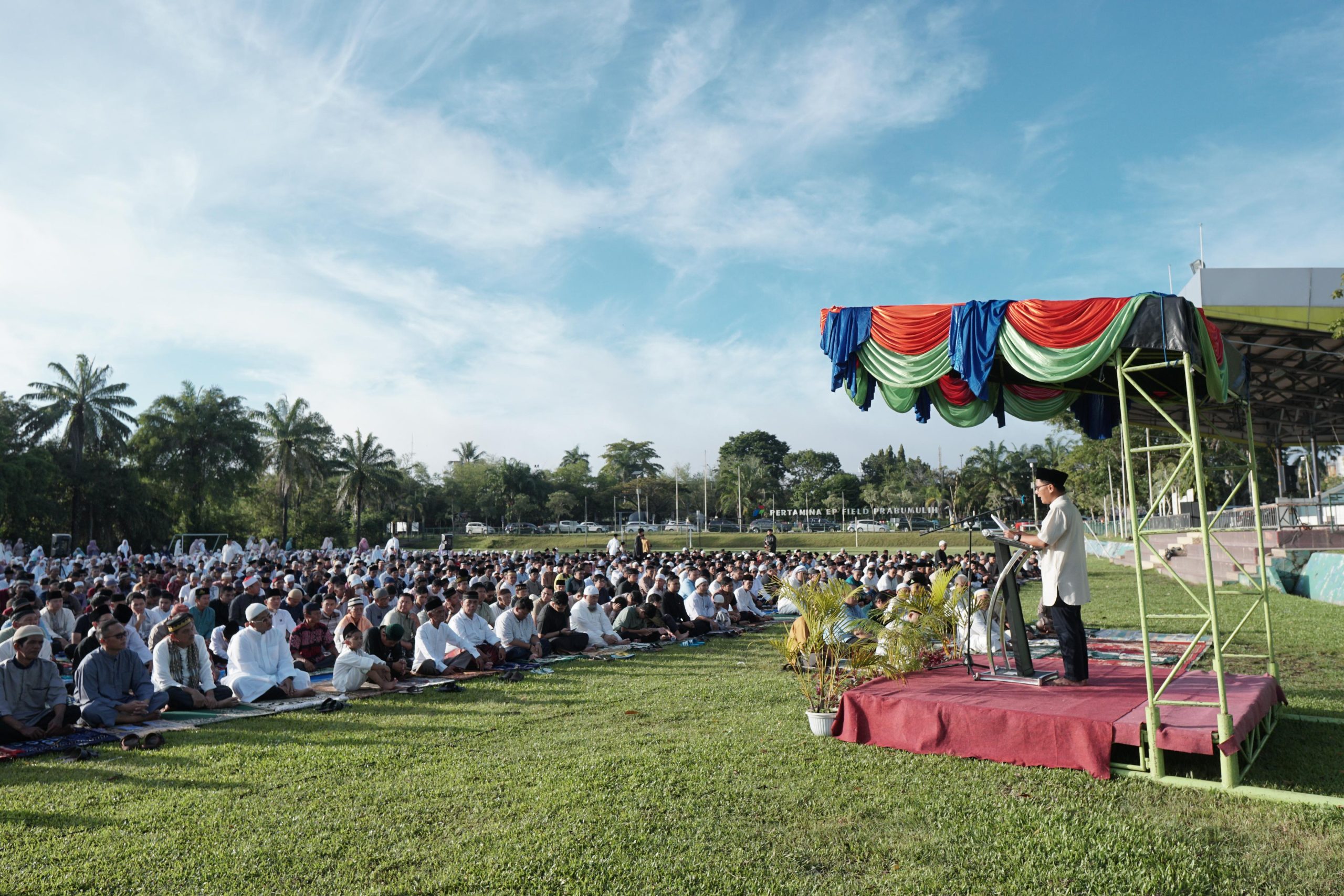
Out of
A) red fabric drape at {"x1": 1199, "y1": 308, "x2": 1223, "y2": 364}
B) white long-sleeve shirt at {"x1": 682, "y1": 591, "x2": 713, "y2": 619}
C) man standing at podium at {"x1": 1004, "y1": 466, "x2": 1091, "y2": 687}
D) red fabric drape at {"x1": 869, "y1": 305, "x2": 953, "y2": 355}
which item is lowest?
white long-sleeve shirt at {"x1": 682, "y1": 591, "x2": 713, "y2": 619}

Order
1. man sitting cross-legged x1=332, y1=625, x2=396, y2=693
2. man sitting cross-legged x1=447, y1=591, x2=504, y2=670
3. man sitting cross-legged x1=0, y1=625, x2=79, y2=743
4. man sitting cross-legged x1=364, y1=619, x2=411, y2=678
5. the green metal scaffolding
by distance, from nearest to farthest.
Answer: the green metal scaffolding, man sitting cross-legged x1=0, y1=625, x2=79, y2=743, man sitting cross-legged x1=332, y1=625, x2=396, y2=693, man sitting cross-legged x1=364, y1=619, x2=411, y2=678, man sitting cross-legged x1=447, y1=591, x2=504, y2=670

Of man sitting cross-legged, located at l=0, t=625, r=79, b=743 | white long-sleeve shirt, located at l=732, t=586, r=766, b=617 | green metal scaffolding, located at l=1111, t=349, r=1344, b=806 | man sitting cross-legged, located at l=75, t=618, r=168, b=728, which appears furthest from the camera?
white long-sleeve shirt, located at l=732, t=586, r=766, b=617

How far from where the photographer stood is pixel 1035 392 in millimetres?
7734

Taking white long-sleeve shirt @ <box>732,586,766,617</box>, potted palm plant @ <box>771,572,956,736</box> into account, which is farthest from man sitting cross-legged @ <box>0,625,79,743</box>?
white long-sleeve shirt @ <box>732,586,766,617</box>

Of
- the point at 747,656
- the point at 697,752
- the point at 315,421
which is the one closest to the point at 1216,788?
the point at 697,752

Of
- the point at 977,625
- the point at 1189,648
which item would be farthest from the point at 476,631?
the point at 1189,648

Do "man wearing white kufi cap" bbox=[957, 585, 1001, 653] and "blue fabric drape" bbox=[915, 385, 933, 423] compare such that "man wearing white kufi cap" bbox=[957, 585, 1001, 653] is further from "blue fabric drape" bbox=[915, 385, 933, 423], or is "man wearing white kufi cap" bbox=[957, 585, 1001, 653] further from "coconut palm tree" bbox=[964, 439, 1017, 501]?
"coconut palm tree" bbox=[964, 439, 1017, 501]

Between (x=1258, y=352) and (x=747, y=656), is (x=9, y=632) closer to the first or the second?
(x=747, y=656)

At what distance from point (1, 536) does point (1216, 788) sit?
134 ft

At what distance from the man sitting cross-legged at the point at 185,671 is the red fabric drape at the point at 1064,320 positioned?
24.8 feet

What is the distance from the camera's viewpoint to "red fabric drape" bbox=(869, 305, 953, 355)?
6.69 metres

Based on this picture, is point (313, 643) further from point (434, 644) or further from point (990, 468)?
point (990, 468)

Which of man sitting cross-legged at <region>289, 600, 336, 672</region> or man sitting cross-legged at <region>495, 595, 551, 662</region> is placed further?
man sitting cross-legged at <region>495, 595, 551, 662</region>

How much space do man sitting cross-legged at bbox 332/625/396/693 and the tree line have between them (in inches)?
649
